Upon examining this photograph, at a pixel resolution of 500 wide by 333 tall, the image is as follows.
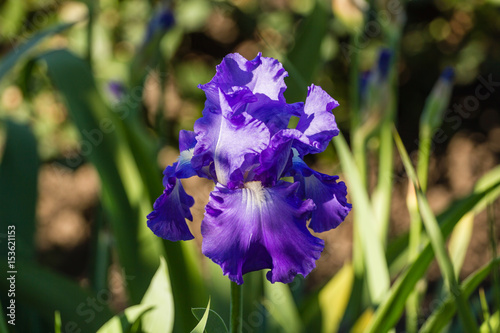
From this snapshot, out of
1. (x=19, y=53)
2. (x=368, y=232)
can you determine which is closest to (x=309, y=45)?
(x=368, y=232)

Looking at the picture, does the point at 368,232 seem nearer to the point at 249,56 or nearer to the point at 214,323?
the point at 214,323

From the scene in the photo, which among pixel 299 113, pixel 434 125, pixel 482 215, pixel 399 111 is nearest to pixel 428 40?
pixel 399 111

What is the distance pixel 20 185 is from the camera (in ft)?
2.85

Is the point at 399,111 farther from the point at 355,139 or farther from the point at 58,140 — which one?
the point at 58,140

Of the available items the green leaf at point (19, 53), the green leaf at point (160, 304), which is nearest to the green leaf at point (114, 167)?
the green leaf at point (19, 53)

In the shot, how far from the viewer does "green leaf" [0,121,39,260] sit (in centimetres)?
83

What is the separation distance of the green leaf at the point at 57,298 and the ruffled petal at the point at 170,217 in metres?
0.34

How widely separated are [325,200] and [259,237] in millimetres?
97

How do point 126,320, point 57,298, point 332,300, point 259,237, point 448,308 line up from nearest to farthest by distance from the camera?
point 259,237, point 126,320, point 448,308, point 57,298, point 332,300

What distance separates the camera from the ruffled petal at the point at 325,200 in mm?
439

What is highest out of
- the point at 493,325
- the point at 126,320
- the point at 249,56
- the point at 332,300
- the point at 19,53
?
the point at 249,56

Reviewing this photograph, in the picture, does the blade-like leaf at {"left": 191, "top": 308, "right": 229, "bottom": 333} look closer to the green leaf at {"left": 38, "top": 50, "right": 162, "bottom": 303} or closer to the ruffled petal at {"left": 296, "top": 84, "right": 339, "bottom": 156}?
the ruffled petal at {"left": 296, "top": 84, "right": 339, "bottom": 156}

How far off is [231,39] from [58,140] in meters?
0.73

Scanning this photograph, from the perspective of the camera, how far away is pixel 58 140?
1.68m
